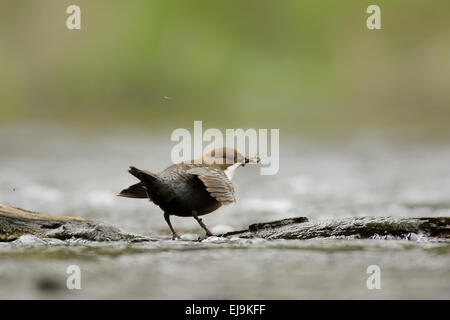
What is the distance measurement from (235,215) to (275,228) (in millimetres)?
3182

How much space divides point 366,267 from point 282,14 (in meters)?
15.1

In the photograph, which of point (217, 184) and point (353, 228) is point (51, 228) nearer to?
point (217, 184)

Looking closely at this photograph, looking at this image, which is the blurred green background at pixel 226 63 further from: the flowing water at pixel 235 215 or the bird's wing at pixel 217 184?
the bird's wing at pixel 217 184

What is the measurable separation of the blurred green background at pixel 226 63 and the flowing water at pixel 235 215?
1681 millimetres

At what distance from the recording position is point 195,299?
450 cm

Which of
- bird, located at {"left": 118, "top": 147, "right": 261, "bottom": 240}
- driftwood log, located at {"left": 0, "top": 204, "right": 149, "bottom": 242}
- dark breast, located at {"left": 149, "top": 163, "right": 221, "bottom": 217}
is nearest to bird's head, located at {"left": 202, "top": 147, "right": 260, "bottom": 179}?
bird, located at {"left": 118, "top": 147, "right": 261, "bottom": 240}

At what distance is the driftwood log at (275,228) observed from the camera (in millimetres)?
5855

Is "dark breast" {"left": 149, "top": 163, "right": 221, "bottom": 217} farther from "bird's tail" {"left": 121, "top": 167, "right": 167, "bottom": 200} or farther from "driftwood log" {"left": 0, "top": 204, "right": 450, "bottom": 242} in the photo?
"driftwood log" {"left": 0, "top": 204, "right": 450, "bottom": 242}

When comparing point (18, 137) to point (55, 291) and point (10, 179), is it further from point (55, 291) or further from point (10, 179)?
point (55, 291)

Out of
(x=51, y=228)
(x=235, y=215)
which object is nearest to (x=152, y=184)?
(x=51, y=228)

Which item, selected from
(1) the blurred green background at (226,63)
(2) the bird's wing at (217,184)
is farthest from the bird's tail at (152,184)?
(1) the blurred green background at (226,63)

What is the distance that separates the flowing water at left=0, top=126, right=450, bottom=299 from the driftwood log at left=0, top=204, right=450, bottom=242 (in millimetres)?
100

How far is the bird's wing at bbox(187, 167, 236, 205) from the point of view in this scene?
6098 millimetres

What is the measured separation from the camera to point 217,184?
20.3 feet
